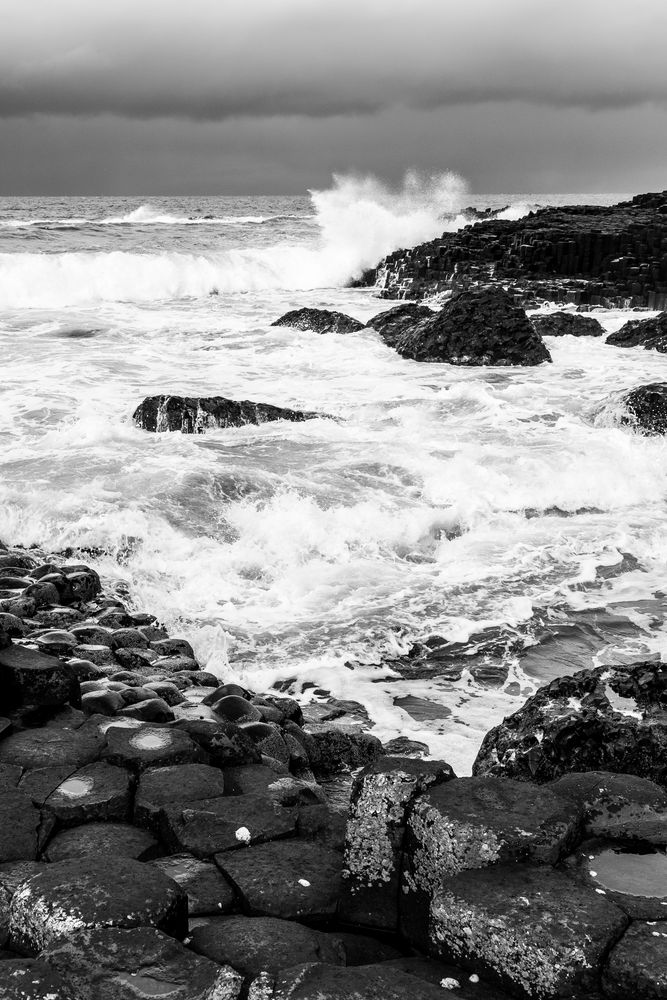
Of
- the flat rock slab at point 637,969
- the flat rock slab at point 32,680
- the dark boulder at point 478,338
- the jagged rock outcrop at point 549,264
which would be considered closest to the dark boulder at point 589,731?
the flat rock slab at point 637,969

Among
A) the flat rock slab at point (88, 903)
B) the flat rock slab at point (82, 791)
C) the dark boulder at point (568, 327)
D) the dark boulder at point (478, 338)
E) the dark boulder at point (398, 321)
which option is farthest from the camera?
the dark boulder at point (568, 327)

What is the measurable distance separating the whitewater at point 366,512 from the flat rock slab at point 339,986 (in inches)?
108

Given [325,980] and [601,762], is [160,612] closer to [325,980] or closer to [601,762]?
[601,762]

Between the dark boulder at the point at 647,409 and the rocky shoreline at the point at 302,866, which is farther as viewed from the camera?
the dark boulder at the point at 647,409

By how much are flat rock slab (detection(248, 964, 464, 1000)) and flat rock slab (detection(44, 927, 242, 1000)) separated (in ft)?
0.34

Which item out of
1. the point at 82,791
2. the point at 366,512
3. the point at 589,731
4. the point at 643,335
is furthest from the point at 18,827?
the point at 643,335

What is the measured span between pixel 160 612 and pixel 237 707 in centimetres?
237

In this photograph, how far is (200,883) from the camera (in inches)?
111

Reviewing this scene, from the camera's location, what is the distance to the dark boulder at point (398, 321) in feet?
57.0

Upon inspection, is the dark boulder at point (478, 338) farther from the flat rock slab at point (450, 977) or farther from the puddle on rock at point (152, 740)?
the flat rock slab at point (450, 977)

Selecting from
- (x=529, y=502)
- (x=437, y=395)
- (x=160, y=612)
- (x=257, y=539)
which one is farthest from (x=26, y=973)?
(x=437, y=395)

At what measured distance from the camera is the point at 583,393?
45.2 feet

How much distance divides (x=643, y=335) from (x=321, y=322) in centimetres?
639

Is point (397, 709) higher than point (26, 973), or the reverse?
point (26, 973)
